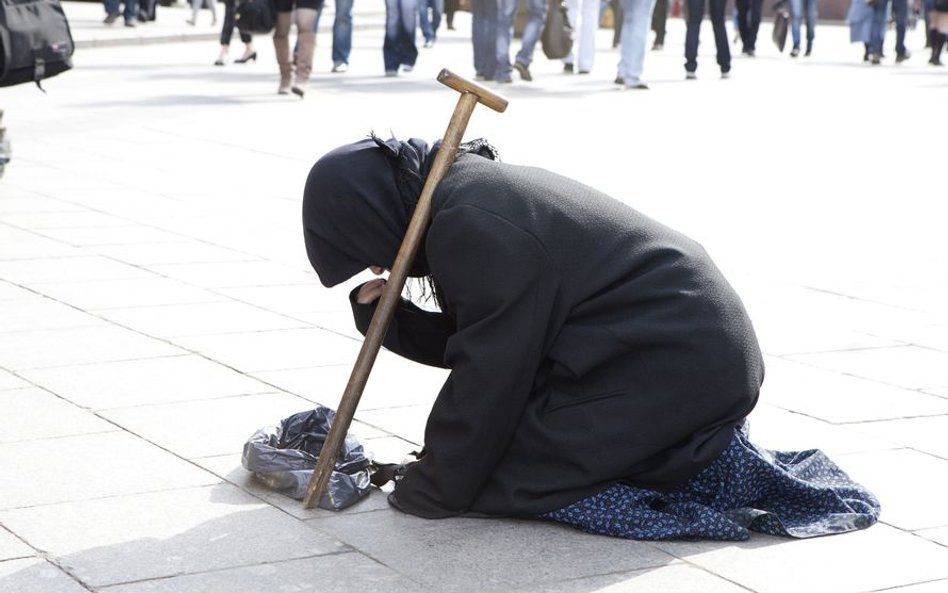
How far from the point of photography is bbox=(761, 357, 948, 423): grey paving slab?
15.4 feet

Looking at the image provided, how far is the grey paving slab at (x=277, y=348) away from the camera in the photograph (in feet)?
16.8

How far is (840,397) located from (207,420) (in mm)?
1988

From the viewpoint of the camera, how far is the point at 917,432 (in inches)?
176

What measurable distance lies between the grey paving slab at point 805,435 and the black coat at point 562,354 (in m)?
0.69

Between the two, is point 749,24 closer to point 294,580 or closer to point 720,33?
point 720,33

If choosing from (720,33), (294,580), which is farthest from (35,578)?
(720,33)

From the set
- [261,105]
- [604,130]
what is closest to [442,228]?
[604,130]

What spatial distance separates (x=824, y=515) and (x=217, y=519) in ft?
Answer: 4.82

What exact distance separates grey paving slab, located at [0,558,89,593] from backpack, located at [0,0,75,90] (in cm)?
465

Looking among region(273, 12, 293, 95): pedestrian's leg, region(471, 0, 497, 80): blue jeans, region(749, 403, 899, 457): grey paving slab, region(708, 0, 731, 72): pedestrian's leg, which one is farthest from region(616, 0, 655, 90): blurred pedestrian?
region(749, 403, 899, 457): grey paving slab

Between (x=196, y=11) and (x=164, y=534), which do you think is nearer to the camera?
(x=164, y=534)

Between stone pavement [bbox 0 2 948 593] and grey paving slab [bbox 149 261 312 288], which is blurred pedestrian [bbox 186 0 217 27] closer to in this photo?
stone pavement [bbox 0 2 948 593]

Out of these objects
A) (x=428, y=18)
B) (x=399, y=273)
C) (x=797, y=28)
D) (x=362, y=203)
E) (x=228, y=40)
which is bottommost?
(x=797, y=28)

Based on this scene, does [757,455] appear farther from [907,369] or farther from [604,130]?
[604,130]
